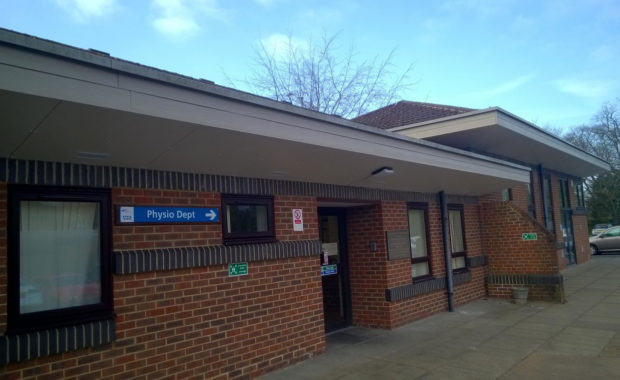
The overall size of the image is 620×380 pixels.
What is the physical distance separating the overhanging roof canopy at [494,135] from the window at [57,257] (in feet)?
25.6

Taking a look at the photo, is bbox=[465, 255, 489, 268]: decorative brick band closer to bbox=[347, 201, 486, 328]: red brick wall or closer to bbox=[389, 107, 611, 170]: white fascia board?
bbox=[347, 201, 486, 328]: red brick wall

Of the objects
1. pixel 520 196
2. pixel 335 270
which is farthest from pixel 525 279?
pixel 335 270

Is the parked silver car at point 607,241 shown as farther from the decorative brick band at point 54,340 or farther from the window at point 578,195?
the decorative brick band at point 54,340

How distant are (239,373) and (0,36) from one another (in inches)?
163

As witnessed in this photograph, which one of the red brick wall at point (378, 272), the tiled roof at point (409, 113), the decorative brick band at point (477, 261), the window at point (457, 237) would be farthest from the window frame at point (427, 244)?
the tiled roof at point (409, 113)

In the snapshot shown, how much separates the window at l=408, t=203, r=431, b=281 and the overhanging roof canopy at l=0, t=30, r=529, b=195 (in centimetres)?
308

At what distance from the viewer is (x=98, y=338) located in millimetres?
4176

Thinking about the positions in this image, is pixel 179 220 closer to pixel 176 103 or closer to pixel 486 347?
pixel 176 103

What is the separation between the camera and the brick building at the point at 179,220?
346 centimetres

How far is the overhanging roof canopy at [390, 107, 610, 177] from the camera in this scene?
9.92 metres

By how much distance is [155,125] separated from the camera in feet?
12.2

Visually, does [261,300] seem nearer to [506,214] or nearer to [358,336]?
[358,336]

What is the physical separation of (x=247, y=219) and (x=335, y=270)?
9.55 feet

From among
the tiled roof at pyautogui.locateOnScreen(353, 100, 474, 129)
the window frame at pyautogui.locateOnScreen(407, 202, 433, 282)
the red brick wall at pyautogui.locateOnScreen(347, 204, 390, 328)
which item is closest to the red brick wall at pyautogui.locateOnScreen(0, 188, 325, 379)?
the red brick wall at pyautogui.locateOnScreen(347, 204, 390, 328)
